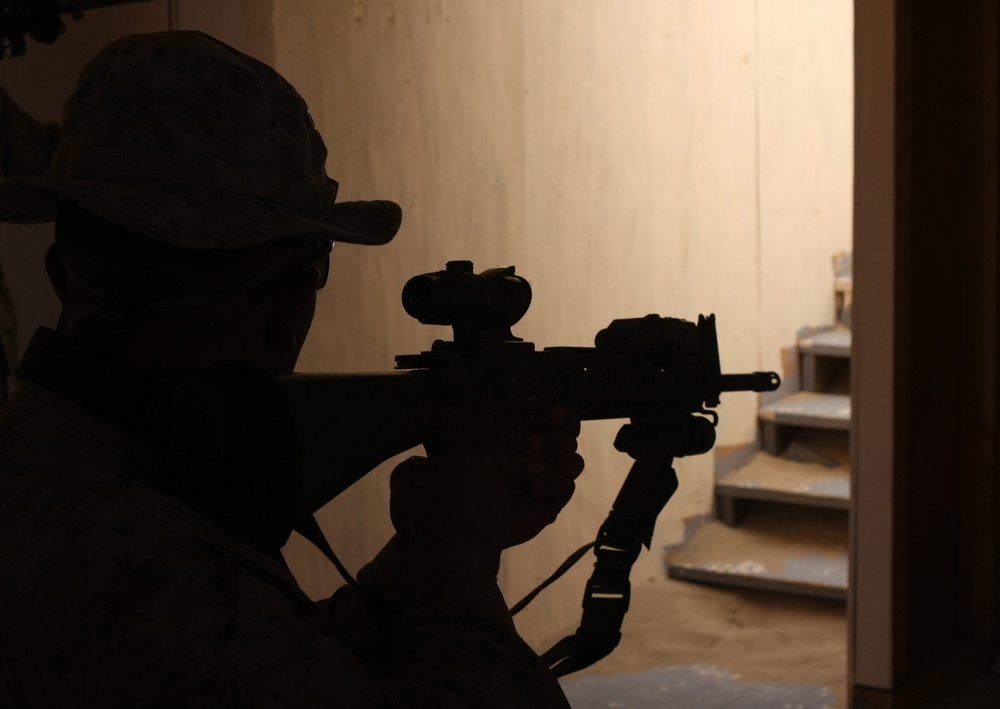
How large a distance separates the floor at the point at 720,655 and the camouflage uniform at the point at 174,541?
6.71 ft

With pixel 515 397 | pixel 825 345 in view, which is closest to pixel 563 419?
pixel 515 397

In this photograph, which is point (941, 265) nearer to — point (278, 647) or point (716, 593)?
point (716, 593)

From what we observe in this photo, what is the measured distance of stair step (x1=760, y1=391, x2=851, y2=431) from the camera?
4.04 meters

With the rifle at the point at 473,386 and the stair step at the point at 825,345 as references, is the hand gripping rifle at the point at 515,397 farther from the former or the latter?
the stair step at the point at 825,345

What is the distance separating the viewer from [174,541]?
67 cm

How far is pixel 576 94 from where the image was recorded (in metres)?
3.27

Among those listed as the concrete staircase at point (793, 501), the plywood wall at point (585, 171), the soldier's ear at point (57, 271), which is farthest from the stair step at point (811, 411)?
the soldier's ear at point (57, 271)

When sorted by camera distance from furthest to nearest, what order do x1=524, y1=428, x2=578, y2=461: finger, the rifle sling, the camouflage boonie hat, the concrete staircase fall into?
the concrete staircase → the rifle sling → x1=524, y1=428, x2=578, y2=461: finger → the camouflage boonie hat

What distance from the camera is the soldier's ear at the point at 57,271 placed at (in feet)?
2.56

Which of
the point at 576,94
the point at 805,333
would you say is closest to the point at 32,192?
the point at 576,94

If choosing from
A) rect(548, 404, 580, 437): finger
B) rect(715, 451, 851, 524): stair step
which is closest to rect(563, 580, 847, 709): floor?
rect(715, 451, 851, 524): stair step

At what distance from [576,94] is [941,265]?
123 centimetres

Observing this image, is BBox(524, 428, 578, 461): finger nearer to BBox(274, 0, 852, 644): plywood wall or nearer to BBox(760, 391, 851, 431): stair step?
BBox(274, 0, 852, 644): plywood wall

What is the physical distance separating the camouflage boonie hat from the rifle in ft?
0.52
